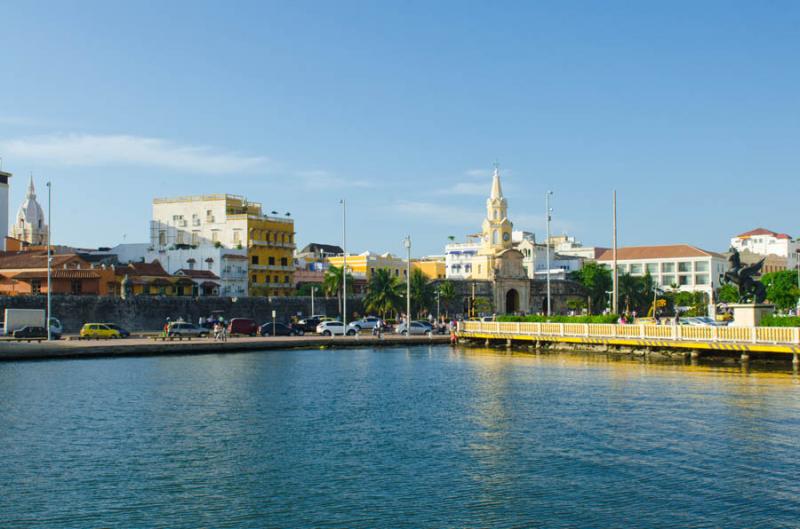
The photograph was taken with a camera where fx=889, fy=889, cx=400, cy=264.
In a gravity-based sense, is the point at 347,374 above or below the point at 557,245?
below

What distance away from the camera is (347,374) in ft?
162

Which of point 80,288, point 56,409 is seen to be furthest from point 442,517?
point 80,288

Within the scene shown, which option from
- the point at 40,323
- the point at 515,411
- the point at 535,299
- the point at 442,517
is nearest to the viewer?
the point at 442,517

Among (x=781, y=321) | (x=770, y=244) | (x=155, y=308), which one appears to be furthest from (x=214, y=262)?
(x=770, y=244)

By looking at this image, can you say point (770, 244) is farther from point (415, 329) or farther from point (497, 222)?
point (415, 329)

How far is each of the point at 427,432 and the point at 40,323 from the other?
165 feet

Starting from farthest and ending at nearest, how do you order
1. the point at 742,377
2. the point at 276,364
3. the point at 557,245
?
1. the point at 557,245
2. the point at 276,364
3. the point at 742,377

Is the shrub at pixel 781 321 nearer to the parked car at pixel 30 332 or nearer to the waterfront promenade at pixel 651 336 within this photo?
the waterfront promenade at pixel 651 336

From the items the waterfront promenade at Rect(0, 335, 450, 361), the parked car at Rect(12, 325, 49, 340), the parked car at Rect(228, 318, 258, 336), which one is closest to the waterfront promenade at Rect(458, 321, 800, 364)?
the waterfront promenade at Rect(0, 335, 450, 361)

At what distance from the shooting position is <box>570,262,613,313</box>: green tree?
130000mm

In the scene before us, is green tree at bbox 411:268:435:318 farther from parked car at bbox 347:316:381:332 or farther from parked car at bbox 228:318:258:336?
parked car at bbox 228:318:258:336

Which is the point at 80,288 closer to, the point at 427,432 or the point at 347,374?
the point at 347,374

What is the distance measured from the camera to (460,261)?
138750mm

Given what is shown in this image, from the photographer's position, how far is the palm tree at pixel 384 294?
3853 inches
